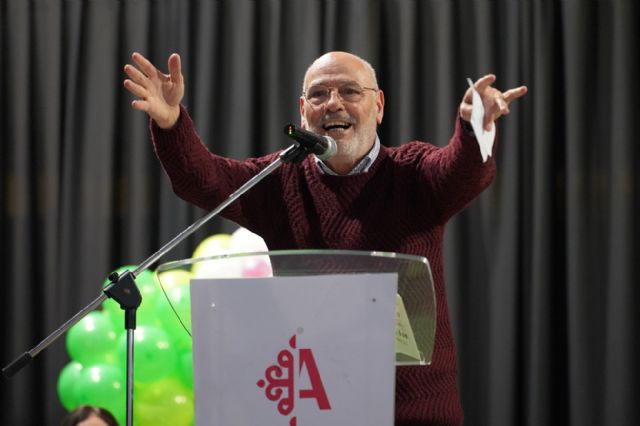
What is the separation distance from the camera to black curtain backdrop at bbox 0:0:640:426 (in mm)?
3666

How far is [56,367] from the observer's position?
3.99 metres

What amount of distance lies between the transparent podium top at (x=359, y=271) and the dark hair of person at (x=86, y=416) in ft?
4.58

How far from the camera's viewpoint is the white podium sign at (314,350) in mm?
1155

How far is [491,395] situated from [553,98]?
50.6 inches

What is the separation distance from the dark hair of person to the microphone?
131 cm

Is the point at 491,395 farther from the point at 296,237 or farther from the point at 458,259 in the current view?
the point at 296,237

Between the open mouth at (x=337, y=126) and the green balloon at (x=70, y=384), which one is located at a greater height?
the open mouth at (x=337, y=126)

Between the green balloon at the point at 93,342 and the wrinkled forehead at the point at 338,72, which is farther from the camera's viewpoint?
the green balloon at the point at 93,342

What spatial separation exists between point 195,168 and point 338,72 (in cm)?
41

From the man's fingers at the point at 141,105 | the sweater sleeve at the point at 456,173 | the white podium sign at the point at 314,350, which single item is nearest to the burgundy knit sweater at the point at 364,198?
the sweater sleeve at the point at 456,173

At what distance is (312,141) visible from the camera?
163cm

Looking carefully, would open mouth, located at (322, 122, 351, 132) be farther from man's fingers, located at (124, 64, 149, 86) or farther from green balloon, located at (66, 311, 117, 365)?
green balloon, located at (66, 311, 117, 365)

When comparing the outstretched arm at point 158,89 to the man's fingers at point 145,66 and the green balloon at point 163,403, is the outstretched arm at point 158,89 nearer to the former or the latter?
the man's fingers at point 145,66

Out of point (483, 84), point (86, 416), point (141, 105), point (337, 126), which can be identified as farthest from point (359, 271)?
point (86, 416)
